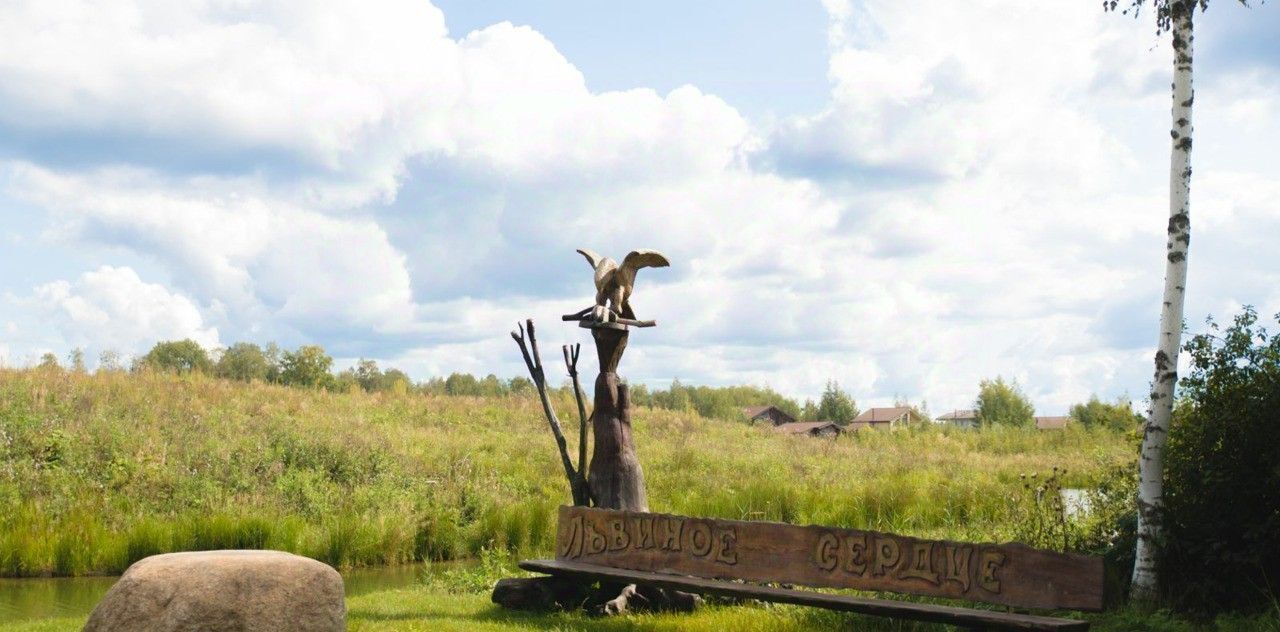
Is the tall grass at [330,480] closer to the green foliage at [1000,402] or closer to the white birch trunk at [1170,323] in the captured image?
A: the white birch trunk at [1170,323]

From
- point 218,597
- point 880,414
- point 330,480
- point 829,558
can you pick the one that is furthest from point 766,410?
point 218,597

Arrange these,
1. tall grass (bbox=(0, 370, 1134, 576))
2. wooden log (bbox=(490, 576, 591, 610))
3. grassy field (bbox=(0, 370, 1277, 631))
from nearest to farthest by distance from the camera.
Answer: wooden log (bbox=(490, 576, 591, 610)), grassy field (bbox=(0, 370, 1277, 631)), tall grass (bbox=(0, 370, 1134, 576))

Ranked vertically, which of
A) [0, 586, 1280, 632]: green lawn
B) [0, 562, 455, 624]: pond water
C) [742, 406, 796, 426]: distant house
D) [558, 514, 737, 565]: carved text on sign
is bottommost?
[0, 562, 455, 624]: pond water

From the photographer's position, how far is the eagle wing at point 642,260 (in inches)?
435

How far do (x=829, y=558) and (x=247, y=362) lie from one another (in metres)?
47.4

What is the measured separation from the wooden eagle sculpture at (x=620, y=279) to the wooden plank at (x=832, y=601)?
2406mm

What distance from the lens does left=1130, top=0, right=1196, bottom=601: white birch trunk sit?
9.48 metres

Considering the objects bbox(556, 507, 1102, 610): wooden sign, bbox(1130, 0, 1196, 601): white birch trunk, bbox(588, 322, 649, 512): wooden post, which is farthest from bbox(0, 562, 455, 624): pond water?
bbox(1130, 0, 1196, 601): white birch trunk

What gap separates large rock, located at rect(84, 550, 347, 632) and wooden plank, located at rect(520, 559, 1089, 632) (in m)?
3.05

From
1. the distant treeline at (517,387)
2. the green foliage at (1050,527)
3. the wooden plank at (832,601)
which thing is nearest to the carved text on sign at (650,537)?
the wooden plank at (832,601)

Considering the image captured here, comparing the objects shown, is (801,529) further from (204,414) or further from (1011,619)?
(204,414)

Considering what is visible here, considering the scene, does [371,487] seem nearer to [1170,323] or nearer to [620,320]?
[620,320]

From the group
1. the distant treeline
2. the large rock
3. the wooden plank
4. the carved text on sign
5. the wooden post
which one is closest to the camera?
the large rock

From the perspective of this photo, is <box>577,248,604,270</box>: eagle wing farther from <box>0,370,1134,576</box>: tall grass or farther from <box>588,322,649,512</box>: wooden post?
<box>0,370,1134,576</box>: tall grass
